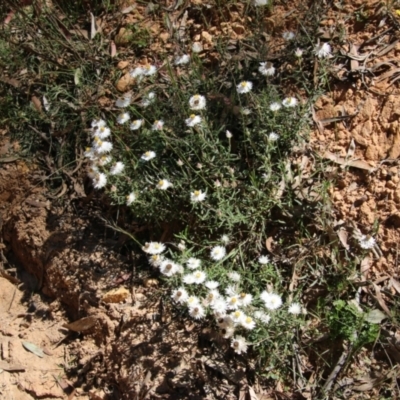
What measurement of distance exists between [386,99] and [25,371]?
273 centimetres

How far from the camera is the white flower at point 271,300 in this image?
3.04 m

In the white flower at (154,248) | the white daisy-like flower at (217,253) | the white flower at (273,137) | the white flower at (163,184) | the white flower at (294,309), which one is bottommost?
the white flower at (294,309)

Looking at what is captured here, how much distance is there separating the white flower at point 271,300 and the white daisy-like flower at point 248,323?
18cm

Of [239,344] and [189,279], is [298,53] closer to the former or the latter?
[189,279]

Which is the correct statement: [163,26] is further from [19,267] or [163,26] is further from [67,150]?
[19,267]

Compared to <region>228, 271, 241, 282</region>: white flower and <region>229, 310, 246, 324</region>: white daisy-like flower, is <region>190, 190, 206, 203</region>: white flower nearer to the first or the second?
<region>228, 271, 241, 282</region>: white flower

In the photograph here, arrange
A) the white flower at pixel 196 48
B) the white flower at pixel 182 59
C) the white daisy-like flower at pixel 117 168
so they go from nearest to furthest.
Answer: the white daisy-like flower at pixel 117 168
the white flower at pixel 182 59
the white flower at pixel 196 48

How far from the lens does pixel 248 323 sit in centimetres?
288

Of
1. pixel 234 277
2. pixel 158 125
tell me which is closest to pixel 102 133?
pixel 158 125

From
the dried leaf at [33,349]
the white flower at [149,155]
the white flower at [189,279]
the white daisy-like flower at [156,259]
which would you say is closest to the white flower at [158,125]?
the white flower at [149,155]

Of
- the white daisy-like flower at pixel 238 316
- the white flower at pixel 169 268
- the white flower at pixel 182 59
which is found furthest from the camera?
the white flower at pixel 182 59

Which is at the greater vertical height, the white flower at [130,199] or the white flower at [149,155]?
the white flower at [149,155]

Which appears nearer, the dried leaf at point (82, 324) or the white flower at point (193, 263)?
the white flower at point (193, 263)

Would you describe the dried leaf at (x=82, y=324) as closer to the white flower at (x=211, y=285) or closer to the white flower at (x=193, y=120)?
the white flower at (x=211, y=285)
